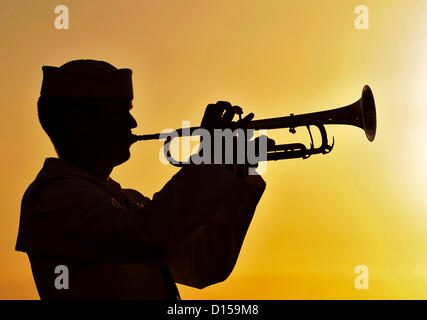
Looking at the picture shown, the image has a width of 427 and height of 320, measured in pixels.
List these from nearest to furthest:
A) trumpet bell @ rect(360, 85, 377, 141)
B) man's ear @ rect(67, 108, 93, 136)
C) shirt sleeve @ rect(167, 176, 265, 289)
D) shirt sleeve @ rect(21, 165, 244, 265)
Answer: shirt sleeve @ rect(21, 165, 244, 265), man's ear @ rect(67, 108, 93, 136), shirt sleeve @ rect(167, 176, 265, 289), trumpet bell @ rect(360, 85, 377, 141)

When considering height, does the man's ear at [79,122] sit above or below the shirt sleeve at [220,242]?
above

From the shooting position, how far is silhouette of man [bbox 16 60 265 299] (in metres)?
2.53

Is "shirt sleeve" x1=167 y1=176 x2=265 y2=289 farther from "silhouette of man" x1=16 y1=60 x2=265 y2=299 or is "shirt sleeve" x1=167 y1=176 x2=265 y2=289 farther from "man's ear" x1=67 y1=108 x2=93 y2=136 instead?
"man's ear" x1=67 y1=108 x2=93 y2=136

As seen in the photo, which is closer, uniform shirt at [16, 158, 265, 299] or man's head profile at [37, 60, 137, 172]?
uniform shirt at [16, 158, 265, 299]

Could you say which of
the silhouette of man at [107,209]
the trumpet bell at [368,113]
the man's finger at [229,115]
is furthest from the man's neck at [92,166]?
the trumpet bell at [368,113]

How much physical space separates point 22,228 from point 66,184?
0.28m

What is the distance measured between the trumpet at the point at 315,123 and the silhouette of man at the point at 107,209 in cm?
28

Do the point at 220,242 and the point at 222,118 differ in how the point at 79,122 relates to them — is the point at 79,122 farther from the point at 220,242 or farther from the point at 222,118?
the point at 220,242

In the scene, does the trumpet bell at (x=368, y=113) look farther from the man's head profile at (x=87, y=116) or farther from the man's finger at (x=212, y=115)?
the man's head profile at (x=87, y=116)

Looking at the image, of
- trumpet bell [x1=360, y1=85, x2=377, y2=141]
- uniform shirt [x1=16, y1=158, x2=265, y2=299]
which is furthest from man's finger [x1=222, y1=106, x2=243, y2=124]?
trumpet bell [x1=360, y1=85, x2=377, y2=141]

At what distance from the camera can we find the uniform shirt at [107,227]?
8.22 feet
